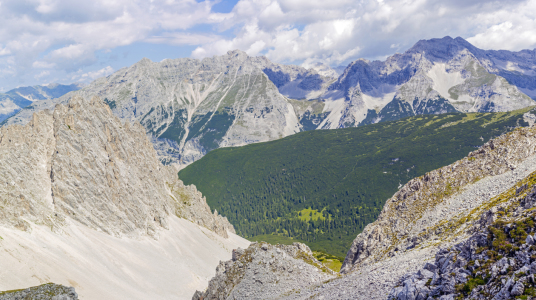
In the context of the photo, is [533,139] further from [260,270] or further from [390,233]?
[260,270]

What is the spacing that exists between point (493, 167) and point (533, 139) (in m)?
13.1

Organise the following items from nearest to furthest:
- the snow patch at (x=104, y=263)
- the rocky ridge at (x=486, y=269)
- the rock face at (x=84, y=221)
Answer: the rocky ridge at (x=486, y=269), the snow patch at (x=104, y=263), the rock face at (x=84, y=221)

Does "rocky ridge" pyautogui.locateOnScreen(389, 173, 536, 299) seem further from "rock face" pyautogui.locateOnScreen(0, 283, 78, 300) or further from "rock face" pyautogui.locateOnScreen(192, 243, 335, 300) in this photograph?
"rock face" pyautogui.locateOnScreen(0, 283, 78, 300)

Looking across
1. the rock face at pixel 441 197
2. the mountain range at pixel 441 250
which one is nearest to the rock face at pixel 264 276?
the mountain range at pixel 441 250

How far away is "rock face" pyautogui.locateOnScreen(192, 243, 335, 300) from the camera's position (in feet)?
263

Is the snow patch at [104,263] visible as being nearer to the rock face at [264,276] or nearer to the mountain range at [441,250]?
the mountain range at [441,250]

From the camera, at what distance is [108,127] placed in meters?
196

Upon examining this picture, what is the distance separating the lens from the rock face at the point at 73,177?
13788 cm

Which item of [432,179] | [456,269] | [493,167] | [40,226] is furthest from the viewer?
[40,226]

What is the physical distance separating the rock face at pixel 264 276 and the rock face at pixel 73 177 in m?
83.4

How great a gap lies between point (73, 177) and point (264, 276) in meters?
119

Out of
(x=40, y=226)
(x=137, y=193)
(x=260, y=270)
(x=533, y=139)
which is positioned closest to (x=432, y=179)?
(x=533, y=139)

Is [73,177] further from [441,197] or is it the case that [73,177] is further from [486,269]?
[486,269]

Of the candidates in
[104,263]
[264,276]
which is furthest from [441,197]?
[104,263]
